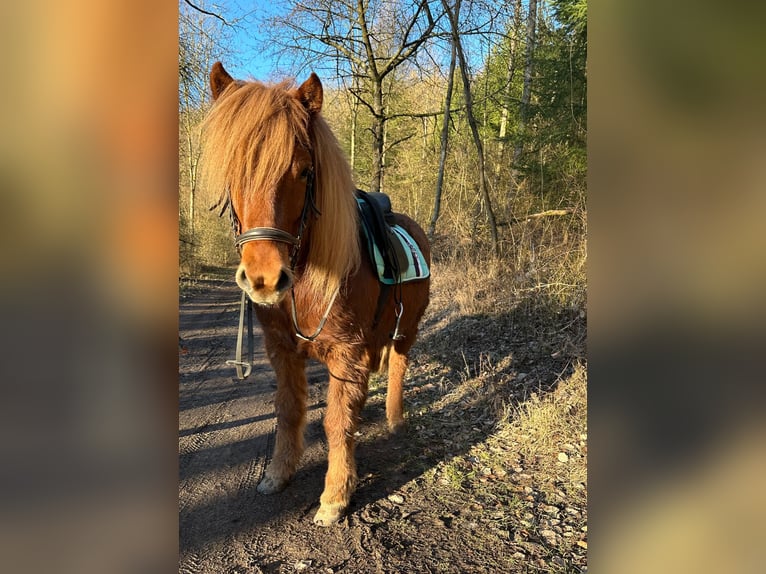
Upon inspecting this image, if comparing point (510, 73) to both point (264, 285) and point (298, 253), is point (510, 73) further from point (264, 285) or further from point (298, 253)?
point (264, 285)

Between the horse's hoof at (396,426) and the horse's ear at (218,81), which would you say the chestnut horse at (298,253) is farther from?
the horse's hoof at (396,426)

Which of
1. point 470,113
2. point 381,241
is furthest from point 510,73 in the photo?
point 381,241

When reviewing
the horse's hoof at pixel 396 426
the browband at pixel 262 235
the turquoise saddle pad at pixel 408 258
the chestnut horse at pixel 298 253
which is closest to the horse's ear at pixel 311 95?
the chestnut horse at pixel 298 253

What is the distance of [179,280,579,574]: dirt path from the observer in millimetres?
2146

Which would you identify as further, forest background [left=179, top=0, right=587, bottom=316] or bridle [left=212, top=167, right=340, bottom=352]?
forest background [left=179, top=0, right=587, bottom=316]

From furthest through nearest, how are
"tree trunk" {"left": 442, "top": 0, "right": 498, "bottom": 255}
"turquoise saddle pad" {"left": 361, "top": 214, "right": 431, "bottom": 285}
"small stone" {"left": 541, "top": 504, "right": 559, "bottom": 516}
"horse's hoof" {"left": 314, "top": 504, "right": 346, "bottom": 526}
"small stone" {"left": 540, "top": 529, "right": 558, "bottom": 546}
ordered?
"tree trunk" {"left": 442, "top": 0, "right": 498, "bottom": 255} < "turquoise saddle pad" {"left": 361, "top": 214, "right": 431, "bottom": 285} < "small stone" {"left": 541, "top": 504, "right": 559, "bottom": 516} < "horse's hoof" {"left": 314, "top": 504, "right": 346, "bottom": 526} < "small stone" {"left": 540, "top": 529, "right": 558, "bottom": 546}

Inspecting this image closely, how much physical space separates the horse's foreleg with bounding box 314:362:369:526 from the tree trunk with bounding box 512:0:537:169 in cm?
635

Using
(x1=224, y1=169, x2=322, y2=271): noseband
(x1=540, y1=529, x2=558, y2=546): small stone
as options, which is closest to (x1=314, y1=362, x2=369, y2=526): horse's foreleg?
(x1=224, y1=169, x2=322, y2=271): noseband

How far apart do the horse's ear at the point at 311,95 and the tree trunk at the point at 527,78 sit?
6.25 meters

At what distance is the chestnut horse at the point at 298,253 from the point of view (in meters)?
1.79

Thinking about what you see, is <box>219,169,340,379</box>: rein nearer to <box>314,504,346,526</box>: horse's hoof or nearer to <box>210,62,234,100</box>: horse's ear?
<box>210,62,234,100</box>: horse's ear

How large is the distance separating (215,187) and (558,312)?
4529 millimetres

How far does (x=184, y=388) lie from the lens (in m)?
4.36
